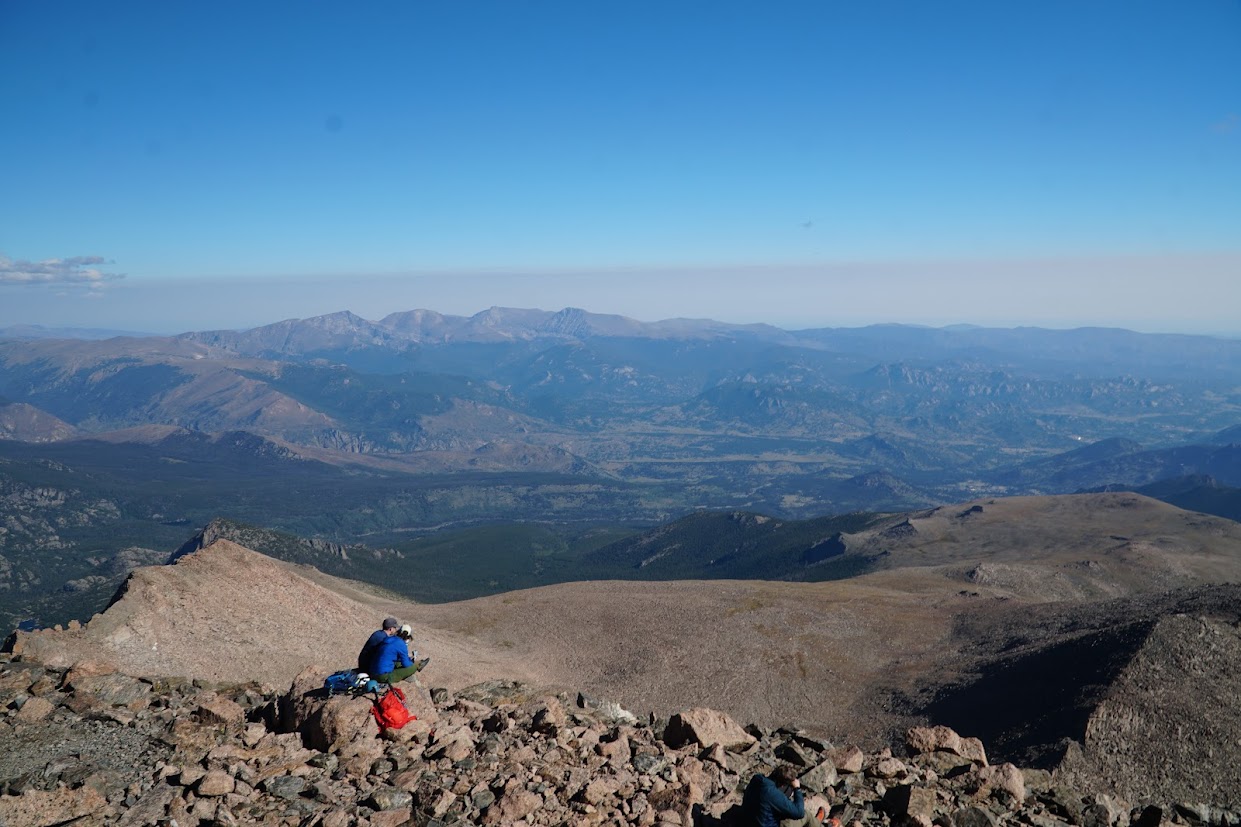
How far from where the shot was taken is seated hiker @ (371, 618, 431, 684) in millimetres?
26641

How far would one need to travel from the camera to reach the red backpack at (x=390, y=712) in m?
24.7

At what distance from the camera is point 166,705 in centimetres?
2845

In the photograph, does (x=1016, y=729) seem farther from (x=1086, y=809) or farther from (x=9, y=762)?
(x=9, y=762)

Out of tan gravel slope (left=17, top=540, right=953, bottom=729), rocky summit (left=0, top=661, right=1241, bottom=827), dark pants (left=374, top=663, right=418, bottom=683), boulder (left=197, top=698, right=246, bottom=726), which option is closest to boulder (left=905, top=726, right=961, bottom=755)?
rocky summit (left=0, top=661, right=1241, bottom=827)

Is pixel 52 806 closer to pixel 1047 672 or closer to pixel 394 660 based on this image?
pixel 394 660

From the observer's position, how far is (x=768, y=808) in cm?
1984

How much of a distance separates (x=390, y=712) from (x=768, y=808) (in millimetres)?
12655

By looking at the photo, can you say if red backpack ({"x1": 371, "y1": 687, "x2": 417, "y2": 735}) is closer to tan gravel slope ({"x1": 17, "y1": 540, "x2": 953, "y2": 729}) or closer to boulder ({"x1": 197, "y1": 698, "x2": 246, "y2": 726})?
boulder ({"x1": 197, "y1": 698, "x2": 246, "y2": 726})

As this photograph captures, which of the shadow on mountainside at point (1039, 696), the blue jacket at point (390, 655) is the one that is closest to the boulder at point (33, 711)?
the blue jacket at point (390, 655)

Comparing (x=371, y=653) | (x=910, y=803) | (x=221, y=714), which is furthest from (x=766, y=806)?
(x=221, y=714)

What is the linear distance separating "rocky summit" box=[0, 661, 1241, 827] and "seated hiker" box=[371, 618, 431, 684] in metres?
0.95

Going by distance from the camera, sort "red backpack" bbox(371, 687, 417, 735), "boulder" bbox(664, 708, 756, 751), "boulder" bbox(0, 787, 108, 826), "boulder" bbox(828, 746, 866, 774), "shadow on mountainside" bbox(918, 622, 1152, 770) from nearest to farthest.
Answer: "boulder" bbox(0, 787, 108, 826)
"red backpack" bbox(371, 687, 417, 735)
"boulder" bbox(828, 746, 866, 774)
"boulder" bbox(664, 708, 756, 751)
"shadow on mountainside" bbox(918, 622, 1152, 770)

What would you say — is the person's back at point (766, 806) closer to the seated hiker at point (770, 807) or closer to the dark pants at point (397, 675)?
the seated hiker at point (770, 807)

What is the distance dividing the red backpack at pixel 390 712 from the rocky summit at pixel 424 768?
325mm
